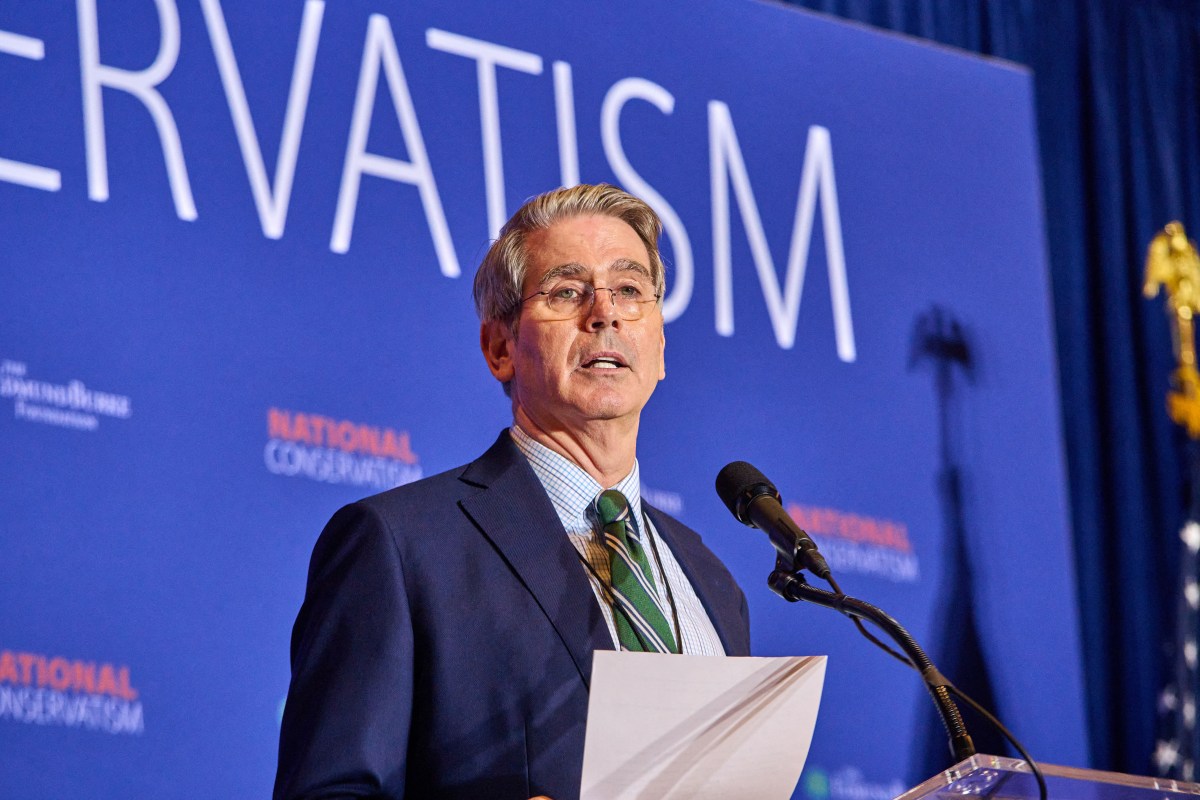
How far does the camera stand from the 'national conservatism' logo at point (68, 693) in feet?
8.54

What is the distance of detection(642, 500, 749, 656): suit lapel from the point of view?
2.06 metres

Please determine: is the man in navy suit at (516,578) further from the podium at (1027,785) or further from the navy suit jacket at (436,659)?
the podium at (1027,785)

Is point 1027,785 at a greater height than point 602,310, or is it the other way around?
point 602,310

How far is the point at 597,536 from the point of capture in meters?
1.93

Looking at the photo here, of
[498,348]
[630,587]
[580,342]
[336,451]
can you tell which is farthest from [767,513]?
[336,451]

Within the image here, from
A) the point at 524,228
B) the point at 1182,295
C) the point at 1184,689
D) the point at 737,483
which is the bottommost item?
the point at 1184,689

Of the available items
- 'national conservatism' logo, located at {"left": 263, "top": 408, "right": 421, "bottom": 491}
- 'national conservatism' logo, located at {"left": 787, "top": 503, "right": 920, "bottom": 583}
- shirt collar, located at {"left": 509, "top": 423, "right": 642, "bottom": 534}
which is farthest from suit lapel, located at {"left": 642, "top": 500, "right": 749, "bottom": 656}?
'national conservatism' logo, located at {"left": 787, "top": 503, "right": 920, "bottom": 583}

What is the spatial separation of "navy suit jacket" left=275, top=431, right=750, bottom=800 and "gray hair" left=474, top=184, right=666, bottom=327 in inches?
15.8

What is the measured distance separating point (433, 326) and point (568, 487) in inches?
52.4

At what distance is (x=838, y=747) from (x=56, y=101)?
225 cm

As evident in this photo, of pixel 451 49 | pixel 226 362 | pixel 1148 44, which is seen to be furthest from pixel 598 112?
pixel 1148 44

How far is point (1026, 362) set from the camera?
410cm

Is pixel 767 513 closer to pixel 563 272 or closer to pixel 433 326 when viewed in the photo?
pixel 563 272

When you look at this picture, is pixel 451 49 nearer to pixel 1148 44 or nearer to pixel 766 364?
pixel 766 364
